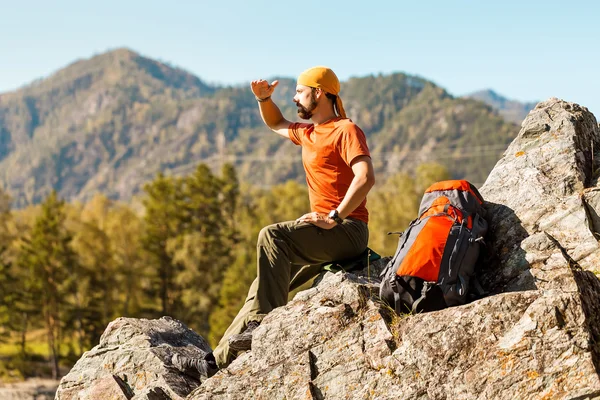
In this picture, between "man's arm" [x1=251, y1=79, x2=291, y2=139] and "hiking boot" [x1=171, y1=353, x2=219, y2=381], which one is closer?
"hiking boot" [x1=171, y1=353, x2=219, y2=381]

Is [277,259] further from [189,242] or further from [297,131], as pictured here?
[189,242]

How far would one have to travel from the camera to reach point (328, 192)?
8.09 m

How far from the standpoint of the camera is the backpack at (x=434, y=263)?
21.1 ft

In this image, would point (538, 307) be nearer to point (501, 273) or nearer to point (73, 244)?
point (501, 273)

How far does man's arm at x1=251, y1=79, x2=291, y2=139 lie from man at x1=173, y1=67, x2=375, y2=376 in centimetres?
61

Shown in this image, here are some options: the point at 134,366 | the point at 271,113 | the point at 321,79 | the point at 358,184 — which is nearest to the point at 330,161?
the point at 358,184

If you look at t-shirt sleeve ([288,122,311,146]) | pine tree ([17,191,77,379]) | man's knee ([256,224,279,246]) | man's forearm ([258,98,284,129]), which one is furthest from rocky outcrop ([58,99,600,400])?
pine tree ([17,191,77,379])

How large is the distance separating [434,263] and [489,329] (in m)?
0.89

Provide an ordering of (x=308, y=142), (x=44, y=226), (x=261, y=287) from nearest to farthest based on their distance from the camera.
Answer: (x=261, y=287)
(x=308, y=142)
(x=44, y=226)

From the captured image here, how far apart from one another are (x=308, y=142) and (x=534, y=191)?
2.98 metres

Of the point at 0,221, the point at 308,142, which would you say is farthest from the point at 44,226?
the point at 308,142

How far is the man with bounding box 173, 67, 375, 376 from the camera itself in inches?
294

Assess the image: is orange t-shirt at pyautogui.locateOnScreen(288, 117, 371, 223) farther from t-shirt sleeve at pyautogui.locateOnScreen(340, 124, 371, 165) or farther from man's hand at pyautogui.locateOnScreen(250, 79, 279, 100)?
man's hand at pyautogui.locateOnScreen(250, 79, 279, 100)

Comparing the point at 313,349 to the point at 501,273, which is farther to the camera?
the point at 501,273
